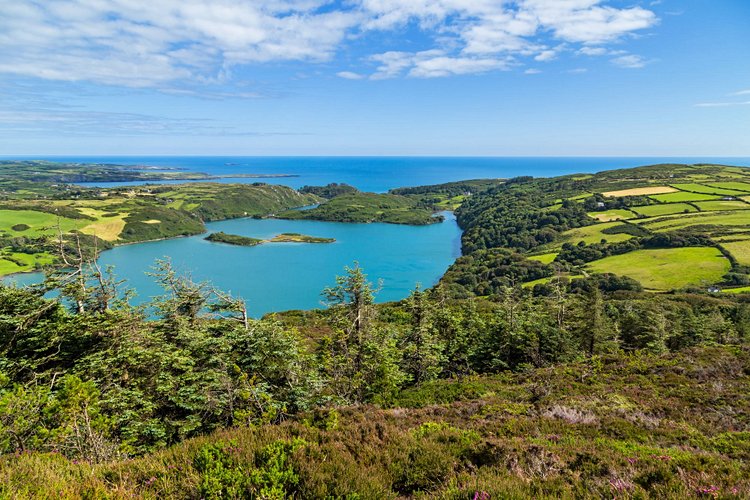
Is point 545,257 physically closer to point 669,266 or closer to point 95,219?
point 669,266

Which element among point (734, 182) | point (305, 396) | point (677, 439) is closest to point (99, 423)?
point (305, 396)

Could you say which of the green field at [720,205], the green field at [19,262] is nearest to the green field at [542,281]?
the green field at [720,205]

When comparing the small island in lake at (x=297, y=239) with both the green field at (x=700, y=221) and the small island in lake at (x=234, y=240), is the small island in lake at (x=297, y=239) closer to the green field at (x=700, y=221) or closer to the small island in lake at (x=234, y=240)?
the small island in lake at (x=234, y=240)

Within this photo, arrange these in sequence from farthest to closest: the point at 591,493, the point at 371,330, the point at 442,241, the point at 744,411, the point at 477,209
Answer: the point at 477,209 < the point at 442,241 < the point at 371,330 < the point at 744,411 < the point at 591,493

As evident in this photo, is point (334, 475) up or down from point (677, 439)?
up

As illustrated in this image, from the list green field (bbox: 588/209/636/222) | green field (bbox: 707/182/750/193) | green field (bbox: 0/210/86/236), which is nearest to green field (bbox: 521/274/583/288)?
green field (bbox: 588/209/636/222)

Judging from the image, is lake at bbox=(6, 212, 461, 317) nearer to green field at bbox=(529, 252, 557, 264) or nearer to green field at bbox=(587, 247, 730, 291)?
green field at bbox=(529, 252, 557, 264)

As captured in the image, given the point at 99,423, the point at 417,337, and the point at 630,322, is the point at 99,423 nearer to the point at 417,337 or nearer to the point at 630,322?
the point at 417,337
